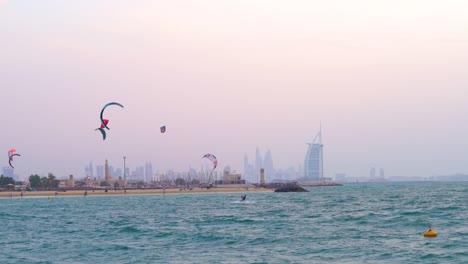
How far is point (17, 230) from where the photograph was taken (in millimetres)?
56094

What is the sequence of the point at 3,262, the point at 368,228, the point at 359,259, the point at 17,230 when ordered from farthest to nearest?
1. the point at 17,230
2. the point at 368,228
3. the point at 3,262
4. the point at 359,259

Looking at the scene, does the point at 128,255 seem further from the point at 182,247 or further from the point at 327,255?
the point at 327,255

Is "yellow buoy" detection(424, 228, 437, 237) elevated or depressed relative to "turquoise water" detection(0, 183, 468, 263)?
elevated

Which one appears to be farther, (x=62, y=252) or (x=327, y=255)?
(x=62, y=252)

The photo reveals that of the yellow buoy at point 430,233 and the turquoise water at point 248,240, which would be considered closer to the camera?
the turquoise water at point 248,240

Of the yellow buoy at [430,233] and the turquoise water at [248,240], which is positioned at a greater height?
the yellow buoy at [430,233]

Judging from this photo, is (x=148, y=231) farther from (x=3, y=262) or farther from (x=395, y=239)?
(x=395, y=239)

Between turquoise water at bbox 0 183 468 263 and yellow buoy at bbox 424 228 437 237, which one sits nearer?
turquoise water at bbox 0 183 468 263

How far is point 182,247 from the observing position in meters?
41.1

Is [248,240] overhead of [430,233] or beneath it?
beneath

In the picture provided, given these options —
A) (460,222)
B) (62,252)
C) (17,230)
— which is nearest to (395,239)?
(460,222)

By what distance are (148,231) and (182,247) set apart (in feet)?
36.6

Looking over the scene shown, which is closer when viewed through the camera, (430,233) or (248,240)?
(430,233)

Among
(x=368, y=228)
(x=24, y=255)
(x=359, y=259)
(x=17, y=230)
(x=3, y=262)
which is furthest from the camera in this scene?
(x=17, y=230)
